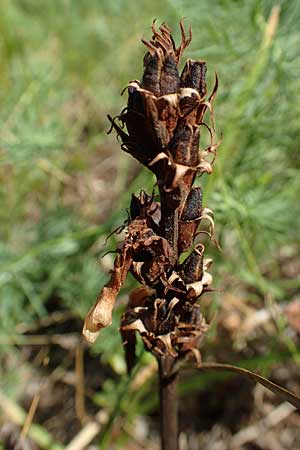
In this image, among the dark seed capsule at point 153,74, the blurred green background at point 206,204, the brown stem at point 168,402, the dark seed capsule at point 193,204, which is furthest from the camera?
the blurred green background at point 206,204

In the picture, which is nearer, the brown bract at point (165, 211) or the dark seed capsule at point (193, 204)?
the brown bract at point (165, 211)

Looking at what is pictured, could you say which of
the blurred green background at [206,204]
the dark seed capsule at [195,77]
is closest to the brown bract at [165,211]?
the dark seed capsule at [195,77]

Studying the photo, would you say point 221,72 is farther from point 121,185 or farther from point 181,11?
point 121,185

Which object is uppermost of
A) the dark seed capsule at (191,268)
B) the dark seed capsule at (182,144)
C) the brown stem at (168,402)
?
the dark seed capsule at (182,144)

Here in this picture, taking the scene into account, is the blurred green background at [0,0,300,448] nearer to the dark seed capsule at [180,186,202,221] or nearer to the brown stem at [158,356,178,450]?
the brown stem at [158,356,178,450]

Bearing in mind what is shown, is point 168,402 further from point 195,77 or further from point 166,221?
point 195,77

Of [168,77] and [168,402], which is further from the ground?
[168,77]

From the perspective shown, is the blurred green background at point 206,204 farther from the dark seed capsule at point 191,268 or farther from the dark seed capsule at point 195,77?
the dark seed capsule at point 195,77

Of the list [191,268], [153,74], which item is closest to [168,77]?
[153,74]
